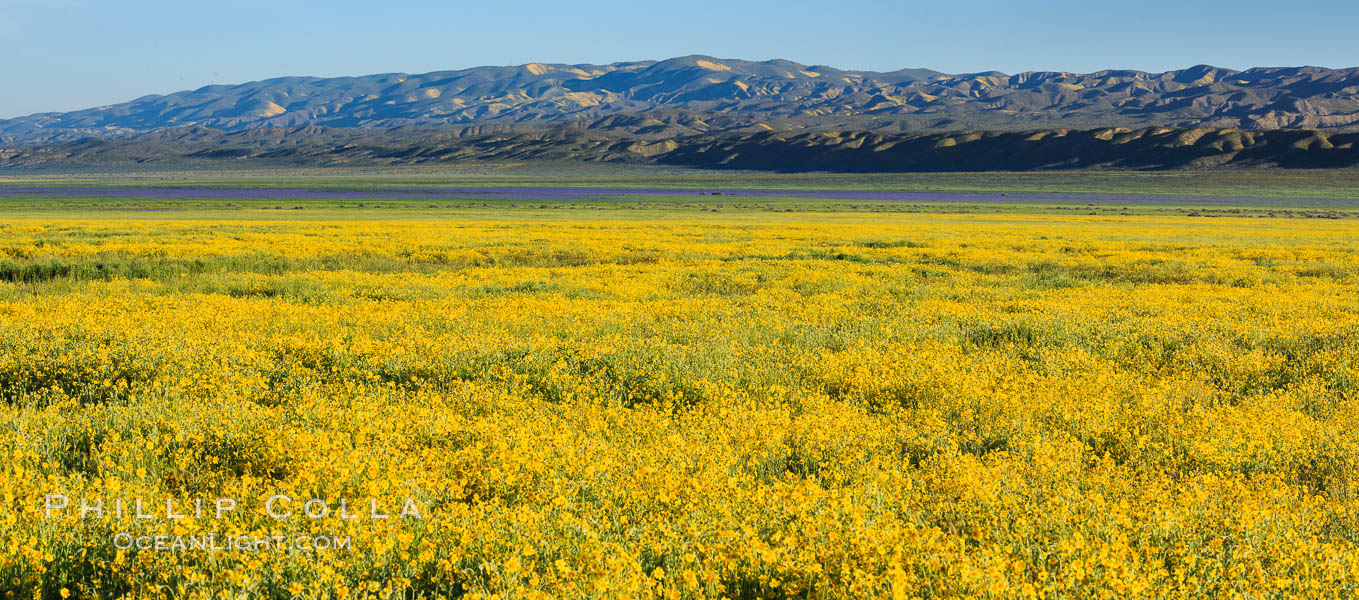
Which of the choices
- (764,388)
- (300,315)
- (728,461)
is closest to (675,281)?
(300,315)

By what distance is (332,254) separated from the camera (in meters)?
24.4

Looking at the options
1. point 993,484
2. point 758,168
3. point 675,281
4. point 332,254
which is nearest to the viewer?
point 993,484

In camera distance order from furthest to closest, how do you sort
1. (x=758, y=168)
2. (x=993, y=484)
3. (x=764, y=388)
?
(x=758, y=168), (x=764, y=388), (x=993, y=484)

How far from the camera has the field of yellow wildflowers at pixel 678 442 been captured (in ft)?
13.0

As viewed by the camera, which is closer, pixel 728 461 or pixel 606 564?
pixel 606 564

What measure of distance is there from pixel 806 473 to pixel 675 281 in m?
12.5

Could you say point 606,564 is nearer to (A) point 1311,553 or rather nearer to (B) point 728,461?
(B) point 728,461

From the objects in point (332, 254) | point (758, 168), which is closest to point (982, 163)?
point (758, 168)

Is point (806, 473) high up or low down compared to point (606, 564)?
down

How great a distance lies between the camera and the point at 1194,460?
652 cm

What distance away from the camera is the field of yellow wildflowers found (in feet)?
13.0

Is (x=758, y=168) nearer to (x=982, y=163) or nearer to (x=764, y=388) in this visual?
(x=982, y=163)

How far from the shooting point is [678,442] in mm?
6117

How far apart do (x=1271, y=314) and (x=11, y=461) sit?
17101 mm
